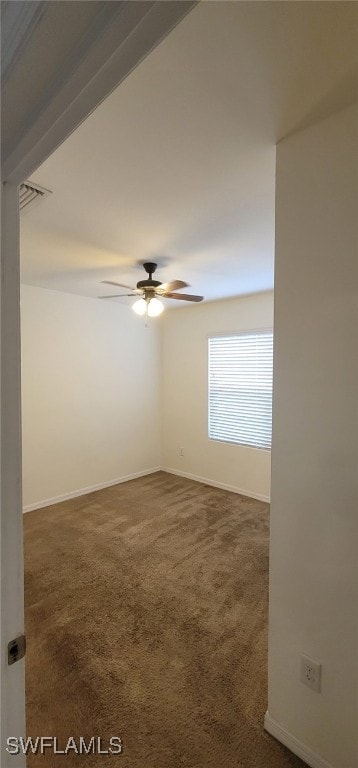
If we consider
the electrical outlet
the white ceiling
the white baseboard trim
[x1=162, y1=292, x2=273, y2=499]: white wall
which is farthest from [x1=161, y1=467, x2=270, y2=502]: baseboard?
the white ceiling

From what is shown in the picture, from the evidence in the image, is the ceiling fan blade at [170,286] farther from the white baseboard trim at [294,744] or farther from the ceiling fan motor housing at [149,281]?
the white baseboard trim at [294,744]

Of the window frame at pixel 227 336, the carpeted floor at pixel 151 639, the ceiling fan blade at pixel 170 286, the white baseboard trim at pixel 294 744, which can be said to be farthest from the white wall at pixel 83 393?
the white baseboard trim at pixel 294 744

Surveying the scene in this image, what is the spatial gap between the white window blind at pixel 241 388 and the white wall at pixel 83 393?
1062 mm

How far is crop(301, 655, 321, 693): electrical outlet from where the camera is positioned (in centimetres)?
121

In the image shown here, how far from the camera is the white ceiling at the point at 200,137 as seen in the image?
885mm

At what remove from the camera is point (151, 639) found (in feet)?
6.10

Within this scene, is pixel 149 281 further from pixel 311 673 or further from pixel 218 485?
pixel 218 485

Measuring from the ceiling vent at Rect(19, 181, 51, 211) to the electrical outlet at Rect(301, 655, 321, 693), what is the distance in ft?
7.99

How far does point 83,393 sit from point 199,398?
1.61 metres

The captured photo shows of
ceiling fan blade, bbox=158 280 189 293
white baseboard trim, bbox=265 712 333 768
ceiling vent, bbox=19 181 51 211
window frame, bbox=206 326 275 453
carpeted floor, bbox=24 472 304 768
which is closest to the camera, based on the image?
white baseboard trim, bbox=265 712 333 768

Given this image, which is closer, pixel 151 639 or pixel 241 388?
pixel 151 639

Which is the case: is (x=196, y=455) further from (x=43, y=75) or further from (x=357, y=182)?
(x=43, y=75)

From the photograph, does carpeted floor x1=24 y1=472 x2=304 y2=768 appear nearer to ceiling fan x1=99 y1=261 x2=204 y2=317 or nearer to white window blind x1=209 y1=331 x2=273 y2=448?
white window blind x1=209 y1=331 x2=273 y2=448

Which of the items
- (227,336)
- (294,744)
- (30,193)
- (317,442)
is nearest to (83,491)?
(227,336)
